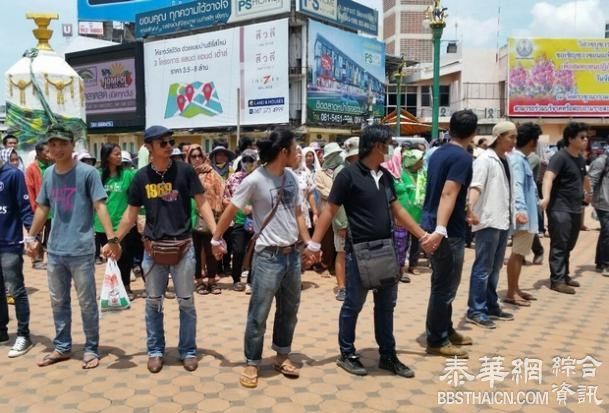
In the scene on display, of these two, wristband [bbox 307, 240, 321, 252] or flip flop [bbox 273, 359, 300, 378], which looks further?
flip flop [bbox 273, 359, 300, 378]

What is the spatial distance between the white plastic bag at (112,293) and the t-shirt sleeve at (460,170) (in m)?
2.58

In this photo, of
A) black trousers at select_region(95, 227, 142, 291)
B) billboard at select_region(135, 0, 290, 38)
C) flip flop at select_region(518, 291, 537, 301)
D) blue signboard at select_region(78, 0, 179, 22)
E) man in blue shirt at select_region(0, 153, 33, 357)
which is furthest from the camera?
blue signboard at select_region(78, 0, 179, 22)

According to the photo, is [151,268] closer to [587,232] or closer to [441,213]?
[441,213]

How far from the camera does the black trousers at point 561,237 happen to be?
21.2ft

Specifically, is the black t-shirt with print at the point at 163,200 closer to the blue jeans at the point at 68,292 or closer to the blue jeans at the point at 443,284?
the blue jeans at the point at 68,292

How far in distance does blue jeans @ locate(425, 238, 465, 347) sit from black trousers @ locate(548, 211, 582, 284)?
8.95ft

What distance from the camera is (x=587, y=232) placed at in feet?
37.3

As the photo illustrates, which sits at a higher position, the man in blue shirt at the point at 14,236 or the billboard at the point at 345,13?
the billboard at the point at 345,13

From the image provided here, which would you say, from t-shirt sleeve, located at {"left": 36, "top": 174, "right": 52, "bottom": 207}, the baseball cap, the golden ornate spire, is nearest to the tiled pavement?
t-shirt sleeve, located at {"left": 36, "top": 174, "right": 52, "bottom": 207}

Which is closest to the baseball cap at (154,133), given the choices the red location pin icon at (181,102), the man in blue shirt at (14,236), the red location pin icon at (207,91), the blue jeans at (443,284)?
the man in blue shirt at (14,236)

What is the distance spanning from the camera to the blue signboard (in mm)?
42344

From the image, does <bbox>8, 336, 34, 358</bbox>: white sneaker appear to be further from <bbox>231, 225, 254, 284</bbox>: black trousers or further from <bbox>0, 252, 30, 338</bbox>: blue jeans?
<bbox>231, 225, 254, 284</bbox>: black trousers

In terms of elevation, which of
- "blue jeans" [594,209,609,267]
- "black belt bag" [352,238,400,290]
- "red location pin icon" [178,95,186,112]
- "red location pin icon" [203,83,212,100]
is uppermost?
"red location pin icon" [203,83,212,100]

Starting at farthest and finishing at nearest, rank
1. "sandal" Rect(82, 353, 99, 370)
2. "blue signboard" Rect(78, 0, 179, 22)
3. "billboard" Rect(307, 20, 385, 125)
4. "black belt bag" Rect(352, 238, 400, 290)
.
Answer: "blue signboard" Rect(78, 0, 179, 22)
"billboard" Rect(307, 20, 385, 125)
"sandal" Rect(82, 353, 99, 370)
"black belt bag" Rect(352, 238, 400, 290)
